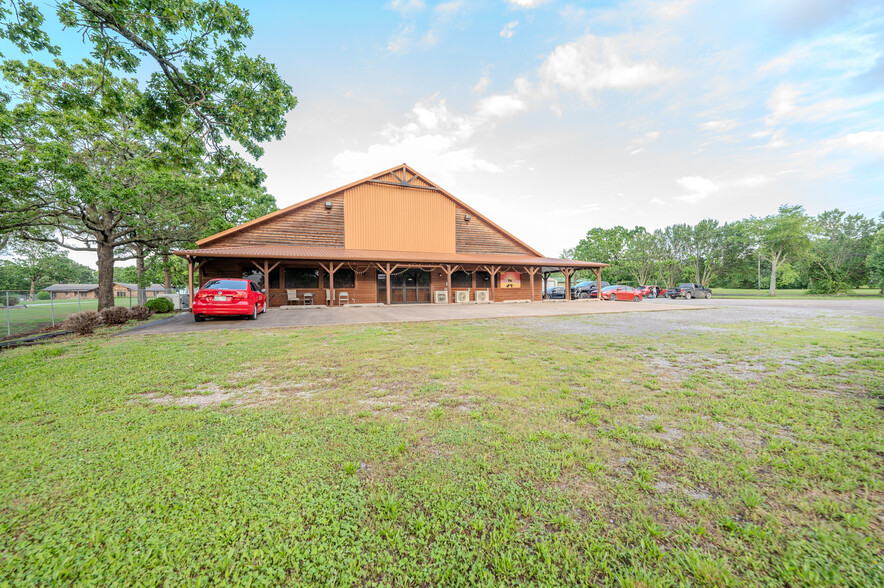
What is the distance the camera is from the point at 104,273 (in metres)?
15.6

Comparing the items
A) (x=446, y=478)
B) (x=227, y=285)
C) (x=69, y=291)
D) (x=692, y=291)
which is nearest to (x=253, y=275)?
(x=227, y=285)

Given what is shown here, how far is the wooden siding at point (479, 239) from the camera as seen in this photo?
22891 mm

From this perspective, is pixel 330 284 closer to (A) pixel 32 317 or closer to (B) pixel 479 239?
(B) pixel 479 239

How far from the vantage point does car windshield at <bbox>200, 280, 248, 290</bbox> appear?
36.6 feet

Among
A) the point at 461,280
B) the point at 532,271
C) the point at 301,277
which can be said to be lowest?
the point at 461,280

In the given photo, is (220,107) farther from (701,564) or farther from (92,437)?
(701,564)

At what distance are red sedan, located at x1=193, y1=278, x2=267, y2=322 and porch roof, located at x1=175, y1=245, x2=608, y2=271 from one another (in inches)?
151

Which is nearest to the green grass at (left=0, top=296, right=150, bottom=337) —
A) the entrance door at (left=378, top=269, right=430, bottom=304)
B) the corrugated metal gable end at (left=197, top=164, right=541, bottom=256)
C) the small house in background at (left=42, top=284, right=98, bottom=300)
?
the corrugated metal gable end at (left=197, top=164, right=541, bottom=256)

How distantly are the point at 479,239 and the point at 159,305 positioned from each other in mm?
18939

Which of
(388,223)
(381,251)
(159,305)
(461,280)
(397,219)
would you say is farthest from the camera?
(461,280)

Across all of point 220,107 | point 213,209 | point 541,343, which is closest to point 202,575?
point 541,343

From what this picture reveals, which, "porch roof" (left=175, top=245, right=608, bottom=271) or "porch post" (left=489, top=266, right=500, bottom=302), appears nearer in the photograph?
"porch roof" (left=175, top=245, right=608, bottom=271)

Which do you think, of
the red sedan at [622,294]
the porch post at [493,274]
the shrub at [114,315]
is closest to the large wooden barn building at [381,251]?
the porch post at [493,274]

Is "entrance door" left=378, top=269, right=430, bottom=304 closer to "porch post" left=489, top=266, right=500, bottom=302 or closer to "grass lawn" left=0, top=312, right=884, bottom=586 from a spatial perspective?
"porch post" left=489, top=266, right=500, bottom=302
